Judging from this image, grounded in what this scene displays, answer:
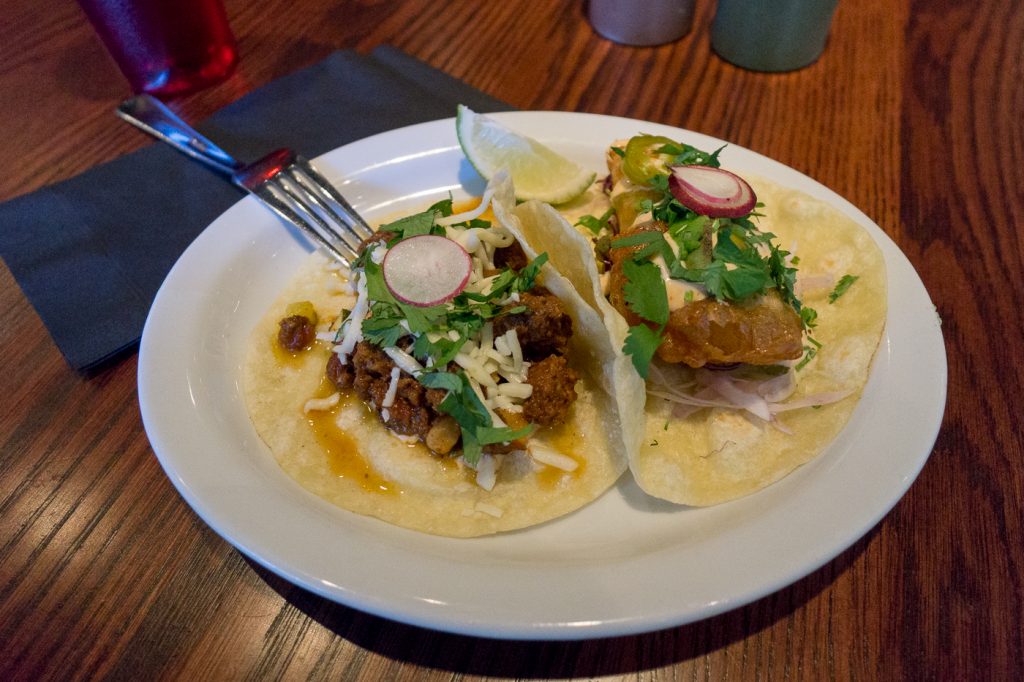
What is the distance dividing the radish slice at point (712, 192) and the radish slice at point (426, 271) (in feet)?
2.66

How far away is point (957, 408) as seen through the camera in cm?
206

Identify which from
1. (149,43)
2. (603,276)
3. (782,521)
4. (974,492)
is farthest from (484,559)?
(149,43)

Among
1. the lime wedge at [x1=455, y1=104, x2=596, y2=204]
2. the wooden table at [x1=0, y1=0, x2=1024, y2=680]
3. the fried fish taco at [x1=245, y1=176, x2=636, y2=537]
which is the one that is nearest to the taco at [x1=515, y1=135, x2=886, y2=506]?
the fried fish taco at [x1=245, y1=176, x2=636, y2=537]

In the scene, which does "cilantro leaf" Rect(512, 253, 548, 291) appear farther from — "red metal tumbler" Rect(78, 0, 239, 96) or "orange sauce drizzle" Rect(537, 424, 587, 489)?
"red metal tumbler" Rect(78, 0, 239, 96)

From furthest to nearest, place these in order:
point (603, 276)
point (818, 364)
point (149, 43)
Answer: point (149, 43)
point (603, 276)
point (818, 364)

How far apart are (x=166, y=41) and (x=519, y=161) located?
2171 mm

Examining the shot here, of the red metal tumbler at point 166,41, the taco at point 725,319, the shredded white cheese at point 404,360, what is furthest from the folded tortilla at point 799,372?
the red metal tumbler at point 166,41

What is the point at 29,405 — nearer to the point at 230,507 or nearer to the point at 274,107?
the point at 230,507

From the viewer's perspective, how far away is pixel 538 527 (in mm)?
1764

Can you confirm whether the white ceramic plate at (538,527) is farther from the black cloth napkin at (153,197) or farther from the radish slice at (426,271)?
the radish slice at (426,271)

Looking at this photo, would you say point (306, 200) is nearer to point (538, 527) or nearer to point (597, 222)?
point (597, 222)

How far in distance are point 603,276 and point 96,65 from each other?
3.38m

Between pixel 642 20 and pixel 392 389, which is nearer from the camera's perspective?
pixel 392 389

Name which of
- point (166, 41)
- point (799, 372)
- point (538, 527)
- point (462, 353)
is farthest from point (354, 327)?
point (166, 41)
